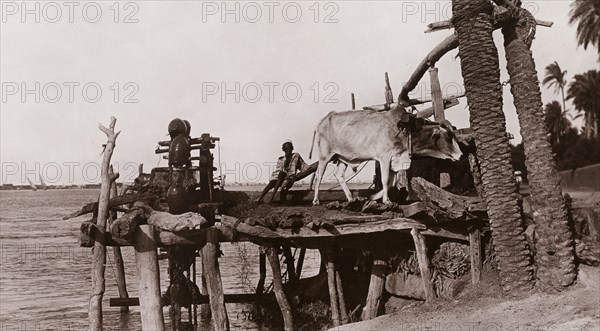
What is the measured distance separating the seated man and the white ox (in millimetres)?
1601

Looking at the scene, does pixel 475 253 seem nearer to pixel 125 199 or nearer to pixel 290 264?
pixel 290 264

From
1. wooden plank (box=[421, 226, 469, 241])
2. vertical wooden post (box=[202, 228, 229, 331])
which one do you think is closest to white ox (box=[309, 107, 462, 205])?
wooden plank (box=[421, 226, 469, 241])

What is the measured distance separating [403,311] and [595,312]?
3.46 metres

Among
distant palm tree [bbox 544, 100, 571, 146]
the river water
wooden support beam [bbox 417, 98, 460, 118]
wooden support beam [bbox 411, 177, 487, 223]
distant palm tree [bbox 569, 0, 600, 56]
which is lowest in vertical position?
the river water

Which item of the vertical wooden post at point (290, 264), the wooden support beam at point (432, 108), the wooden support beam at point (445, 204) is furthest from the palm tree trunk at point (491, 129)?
the vertical wooden post at point (290, 264)

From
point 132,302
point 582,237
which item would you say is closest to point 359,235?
point 582,237

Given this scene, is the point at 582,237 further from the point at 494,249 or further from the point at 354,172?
the point at 354,172

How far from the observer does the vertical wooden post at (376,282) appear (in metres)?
12.9

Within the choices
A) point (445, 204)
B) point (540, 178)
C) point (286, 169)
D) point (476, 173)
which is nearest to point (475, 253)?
point (445, 204)

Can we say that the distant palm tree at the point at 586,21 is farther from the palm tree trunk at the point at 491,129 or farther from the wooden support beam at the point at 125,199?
the wooden support beam at the point at 125,199

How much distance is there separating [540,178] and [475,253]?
1901 millimetres

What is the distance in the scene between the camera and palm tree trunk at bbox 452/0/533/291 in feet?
36.1

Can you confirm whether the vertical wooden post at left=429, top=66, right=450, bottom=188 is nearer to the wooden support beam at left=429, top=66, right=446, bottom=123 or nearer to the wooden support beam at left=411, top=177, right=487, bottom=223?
the wooden support beam at left=429, top=66, right=446, bottom=123

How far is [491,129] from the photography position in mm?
11336
